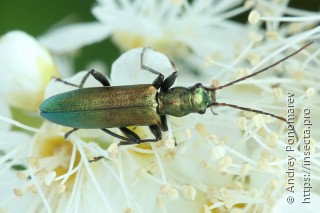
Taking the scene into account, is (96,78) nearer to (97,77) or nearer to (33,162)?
(97,77)

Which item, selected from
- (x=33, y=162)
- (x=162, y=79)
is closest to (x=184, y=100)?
(x=162, y=79)

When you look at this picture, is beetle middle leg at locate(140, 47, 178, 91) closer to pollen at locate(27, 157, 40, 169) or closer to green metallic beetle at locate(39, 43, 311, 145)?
green metallic beetle at locate(39, 43, 311, 145)

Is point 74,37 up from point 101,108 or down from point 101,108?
up

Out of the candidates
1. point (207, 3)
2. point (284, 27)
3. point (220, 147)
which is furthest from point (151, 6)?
point (220, 147)

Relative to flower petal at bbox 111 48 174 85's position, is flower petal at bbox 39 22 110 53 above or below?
above

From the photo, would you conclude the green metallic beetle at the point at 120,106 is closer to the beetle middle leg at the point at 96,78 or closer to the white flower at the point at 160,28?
the beetle middle leg at the point at 96,78

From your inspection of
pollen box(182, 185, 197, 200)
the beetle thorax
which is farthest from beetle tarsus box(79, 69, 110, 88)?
pollen box(182, 185, 197, 200)
